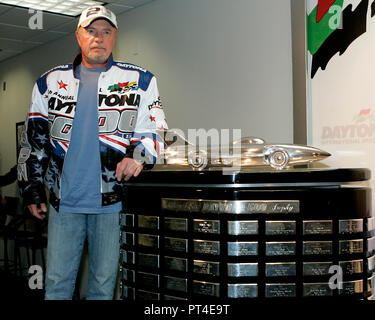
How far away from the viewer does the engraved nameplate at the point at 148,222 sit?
1.37 metres

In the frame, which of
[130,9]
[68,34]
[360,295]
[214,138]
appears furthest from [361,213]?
[68,34]

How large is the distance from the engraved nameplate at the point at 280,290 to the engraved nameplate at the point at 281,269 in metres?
0.03

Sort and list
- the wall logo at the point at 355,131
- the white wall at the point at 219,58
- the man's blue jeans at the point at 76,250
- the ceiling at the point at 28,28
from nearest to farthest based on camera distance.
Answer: the man's blue jeans at the point at 76,250 < the wall logo at the point at 355,131 < the white wall at the point at 219,58 < the ceiling at the point at 28,28

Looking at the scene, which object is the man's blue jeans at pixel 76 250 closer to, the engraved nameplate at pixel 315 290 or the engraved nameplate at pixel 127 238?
the engraved nameplate at pixel 127 238

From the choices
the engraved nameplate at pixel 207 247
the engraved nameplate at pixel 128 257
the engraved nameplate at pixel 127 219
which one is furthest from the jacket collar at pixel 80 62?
the engraved nameplate at pixel 207 247

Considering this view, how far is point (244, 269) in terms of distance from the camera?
127cm

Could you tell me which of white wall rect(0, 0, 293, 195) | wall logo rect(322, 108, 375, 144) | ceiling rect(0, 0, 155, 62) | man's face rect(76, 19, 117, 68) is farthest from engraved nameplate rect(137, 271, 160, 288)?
ceiling rect(0, 0, 155, 62)

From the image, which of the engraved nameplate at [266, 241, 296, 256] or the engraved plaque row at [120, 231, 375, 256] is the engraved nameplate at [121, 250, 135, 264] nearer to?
the engraved plaque row at [120, 231, 375, 256]

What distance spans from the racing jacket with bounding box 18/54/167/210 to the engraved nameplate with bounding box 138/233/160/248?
0.27m

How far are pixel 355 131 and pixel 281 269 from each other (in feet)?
4.14

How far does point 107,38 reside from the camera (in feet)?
5.61

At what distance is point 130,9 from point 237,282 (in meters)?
3.44

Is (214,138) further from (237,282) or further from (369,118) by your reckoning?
(237,282)
